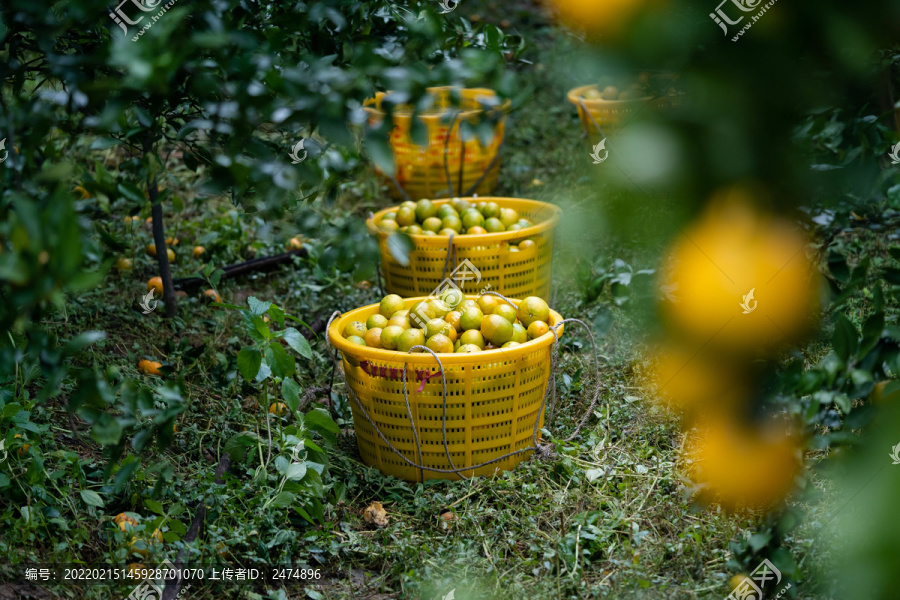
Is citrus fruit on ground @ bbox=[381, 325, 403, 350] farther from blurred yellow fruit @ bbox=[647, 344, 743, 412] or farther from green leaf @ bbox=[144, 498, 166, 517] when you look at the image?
blurred yellow fruit @ bbox=[647, 344, 743, 412]

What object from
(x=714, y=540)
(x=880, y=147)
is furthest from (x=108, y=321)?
(x=880, y=147)

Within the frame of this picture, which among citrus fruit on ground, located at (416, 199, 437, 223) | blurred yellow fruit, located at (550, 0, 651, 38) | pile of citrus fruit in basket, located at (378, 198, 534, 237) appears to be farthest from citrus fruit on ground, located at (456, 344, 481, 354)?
blurred yellow fruit, located at (550, 0, 651, 38)

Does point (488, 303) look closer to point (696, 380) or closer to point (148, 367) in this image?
point (148, 367)

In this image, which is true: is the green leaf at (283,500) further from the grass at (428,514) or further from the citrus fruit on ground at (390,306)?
the citrus fruit on ground at (390,306)

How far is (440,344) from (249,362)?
1.77 ft

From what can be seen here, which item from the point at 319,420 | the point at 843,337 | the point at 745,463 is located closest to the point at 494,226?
the point at 319,420

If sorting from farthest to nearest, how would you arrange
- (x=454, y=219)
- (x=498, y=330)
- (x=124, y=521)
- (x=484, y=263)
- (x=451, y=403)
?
(x=454, y=219)
(x=484, y=263)
(x=498, y=330)
(x=451, y=403)
(x=124, y=521)

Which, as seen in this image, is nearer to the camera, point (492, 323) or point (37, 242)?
point (37, 242)

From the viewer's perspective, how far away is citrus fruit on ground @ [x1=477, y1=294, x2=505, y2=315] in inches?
99.2

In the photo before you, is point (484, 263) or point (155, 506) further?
point (484, 263)

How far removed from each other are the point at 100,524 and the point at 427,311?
110cm

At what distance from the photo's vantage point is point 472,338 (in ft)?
7.65

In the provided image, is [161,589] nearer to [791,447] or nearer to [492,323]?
[492,323]

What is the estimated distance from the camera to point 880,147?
2.29 ft
